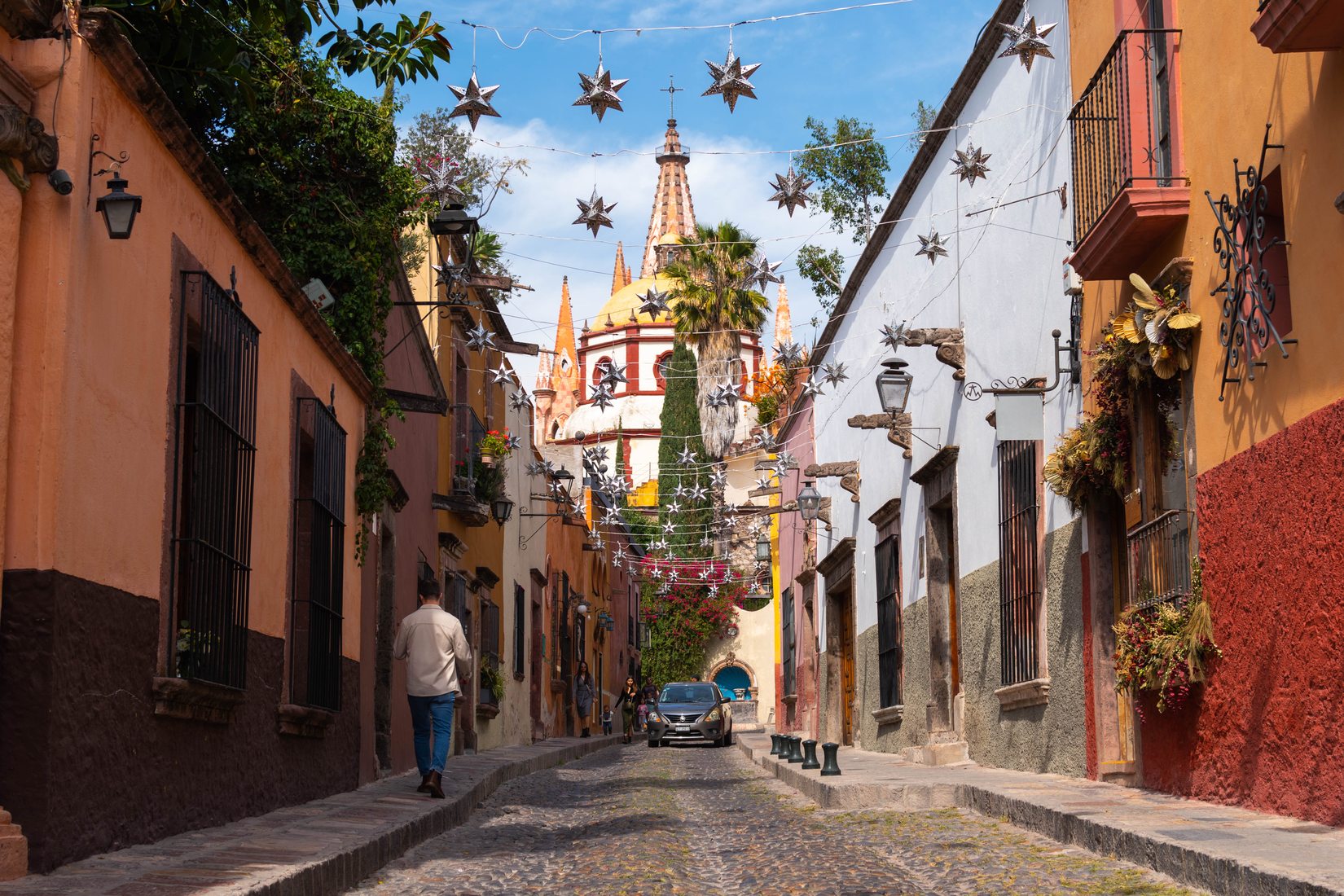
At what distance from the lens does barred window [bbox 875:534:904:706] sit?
64.2ft

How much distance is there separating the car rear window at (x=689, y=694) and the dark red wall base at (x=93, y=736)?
80.7 feet

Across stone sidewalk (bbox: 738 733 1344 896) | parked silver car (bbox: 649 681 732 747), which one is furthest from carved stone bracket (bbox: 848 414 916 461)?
parked silver car (bbox: 649 681 732 747)

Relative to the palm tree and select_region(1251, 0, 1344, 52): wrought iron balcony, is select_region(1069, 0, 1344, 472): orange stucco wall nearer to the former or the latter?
select_region(1251, 0, 1344, 52): wrought iron balcony

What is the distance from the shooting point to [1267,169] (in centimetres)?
808

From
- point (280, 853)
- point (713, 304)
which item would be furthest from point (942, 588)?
point (713, 304)

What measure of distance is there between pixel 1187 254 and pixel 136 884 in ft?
22.8

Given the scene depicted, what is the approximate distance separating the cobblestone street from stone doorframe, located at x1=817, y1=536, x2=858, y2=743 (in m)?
12.0

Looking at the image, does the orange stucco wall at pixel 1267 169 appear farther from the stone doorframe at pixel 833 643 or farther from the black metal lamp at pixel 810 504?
the black metal lamp at pixel 810 504

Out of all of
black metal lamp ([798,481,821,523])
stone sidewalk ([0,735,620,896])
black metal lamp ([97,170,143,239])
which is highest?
black metal lamp ([798,481,821,523])

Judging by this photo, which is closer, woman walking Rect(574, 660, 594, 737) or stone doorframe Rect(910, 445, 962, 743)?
stone doorframe Rect(910, 445, 962, 743)

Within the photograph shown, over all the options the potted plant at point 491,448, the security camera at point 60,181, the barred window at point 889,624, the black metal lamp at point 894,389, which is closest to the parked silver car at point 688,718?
the potted plant at point 491,448

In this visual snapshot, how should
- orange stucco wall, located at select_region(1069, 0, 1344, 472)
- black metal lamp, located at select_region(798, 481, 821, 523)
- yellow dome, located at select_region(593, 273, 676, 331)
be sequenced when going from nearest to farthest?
orange stucco wall, located at select_region(1069, 0, 1344, 472) < black metal lamp, located at select_region(798, 481, 821, 523) < yellow dome, located at select_region(593, 273, 676, 331)

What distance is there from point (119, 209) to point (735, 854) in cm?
462

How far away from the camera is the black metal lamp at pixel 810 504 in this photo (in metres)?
25.5
